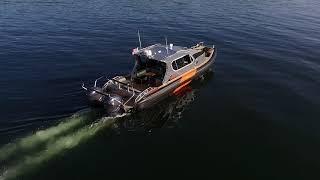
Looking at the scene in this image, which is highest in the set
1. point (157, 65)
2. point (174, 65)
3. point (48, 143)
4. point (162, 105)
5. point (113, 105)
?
point (174, 65)

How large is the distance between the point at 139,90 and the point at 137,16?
24008 mm

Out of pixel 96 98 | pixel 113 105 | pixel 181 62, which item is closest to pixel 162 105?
pixel 181 62

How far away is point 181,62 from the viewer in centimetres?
2731

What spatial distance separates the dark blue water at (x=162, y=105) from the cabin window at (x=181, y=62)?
7.16ft

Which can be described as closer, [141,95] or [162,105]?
[141,95]

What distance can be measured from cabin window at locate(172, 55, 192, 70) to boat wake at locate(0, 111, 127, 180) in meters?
5.80

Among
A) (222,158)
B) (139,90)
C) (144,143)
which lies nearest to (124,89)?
(139,90)

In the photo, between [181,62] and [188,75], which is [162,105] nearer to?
[188,75]

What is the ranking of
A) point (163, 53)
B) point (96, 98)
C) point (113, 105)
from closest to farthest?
point (113, 105)
point (96, 98)
point (163, 53)

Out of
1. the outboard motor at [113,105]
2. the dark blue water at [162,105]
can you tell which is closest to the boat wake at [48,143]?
the dark blue water at [162,105]

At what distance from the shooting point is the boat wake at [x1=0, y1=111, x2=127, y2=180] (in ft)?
58.6

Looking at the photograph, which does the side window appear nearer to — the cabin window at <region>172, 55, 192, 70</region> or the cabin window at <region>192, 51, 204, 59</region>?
the cabin window at <region>172, 55, 192, 70</region>

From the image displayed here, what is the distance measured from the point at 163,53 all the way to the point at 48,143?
10889 mm

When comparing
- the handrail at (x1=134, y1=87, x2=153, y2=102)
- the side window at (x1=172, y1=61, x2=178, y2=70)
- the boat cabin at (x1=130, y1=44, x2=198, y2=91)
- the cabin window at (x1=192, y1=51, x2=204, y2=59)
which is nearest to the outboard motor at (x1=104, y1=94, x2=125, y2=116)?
the handrail at (x1=134, y1=87, x2=153, y2=102)
